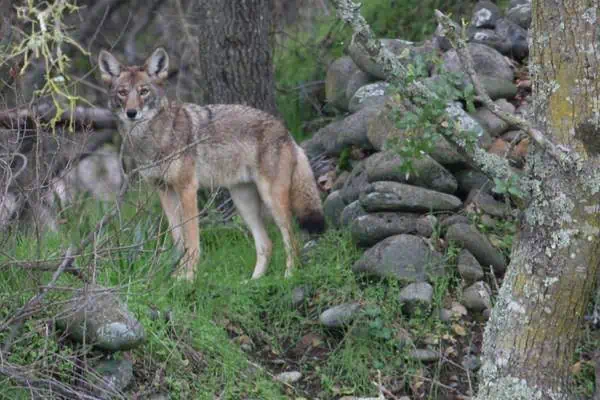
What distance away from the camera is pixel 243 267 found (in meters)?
8.48

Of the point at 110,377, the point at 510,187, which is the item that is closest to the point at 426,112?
the point at 510,187

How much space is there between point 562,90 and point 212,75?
5.00 m

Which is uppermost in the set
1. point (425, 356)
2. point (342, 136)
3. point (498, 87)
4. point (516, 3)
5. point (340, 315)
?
point (516, 3)

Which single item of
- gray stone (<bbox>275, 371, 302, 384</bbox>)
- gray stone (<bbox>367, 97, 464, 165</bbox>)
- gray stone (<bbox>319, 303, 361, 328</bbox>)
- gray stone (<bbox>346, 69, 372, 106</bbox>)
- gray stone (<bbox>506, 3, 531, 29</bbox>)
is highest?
gray stone (<bbox>506, 3, 531, 29</bbox>)

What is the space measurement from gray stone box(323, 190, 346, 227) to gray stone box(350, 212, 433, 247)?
2.14 ft

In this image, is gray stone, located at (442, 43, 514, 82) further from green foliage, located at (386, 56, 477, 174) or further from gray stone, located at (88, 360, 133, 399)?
gray stone, located at (88, 360, 133, 399)

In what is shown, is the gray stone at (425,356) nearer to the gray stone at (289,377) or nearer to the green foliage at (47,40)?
the gray stone at (289,377)

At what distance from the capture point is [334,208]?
873 cm

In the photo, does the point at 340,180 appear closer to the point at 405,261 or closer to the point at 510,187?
the point at 405,261

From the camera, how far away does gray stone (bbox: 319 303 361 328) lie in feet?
24.2

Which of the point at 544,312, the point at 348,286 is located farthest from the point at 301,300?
the point at 544,312

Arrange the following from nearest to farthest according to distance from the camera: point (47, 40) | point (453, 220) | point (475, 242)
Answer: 1. point (47, 40)
2. point (475, 242)
3. point (453, 220)

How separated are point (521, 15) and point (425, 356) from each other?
154 inches

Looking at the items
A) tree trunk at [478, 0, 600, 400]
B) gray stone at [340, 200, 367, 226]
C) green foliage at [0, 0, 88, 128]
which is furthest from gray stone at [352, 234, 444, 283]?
green foliage at [0, 0, 88, 128]
